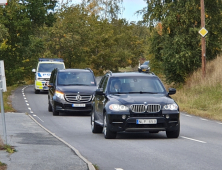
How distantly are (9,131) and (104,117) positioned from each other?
3003mm

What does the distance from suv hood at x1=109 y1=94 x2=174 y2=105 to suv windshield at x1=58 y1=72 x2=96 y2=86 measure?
32.0ft

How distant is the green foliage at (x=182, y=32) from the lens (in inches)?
1553

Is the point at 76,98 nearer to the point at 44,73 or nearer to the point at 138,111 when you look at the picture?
the point at 138,111

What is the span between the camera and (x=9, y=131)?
55.2ft

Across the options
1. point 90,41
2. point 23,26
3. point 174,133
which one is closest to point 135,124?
point 174,133

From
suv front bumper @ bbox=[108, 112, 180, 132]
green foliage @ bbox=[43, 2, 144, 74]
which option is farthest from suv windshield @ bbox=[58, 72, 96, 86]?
green foliage @ bbox=[43, 2, 144, 74]

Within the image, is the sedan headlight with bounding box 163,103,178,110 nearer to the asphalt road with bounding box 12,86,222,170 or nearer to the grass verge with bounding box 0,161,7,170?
the asphalt road with bounding box 12,86,222,170

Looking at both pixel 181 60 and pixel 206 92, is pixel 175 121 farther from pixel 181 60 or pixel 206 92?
pixel 181 60

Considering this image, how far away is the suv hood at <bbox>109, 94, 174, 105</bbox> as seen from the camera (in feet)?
48.2

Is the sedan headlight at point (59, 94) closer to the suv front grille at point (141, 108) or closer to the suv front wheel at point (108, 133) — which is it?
the suv front wheel at point (108, 133)

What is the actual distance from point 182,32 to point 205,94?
35.1 ft

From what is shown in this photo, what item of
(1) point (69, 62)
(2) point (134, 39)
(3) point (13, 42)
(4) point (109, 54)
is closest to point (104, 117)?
(3) point (13, 42)

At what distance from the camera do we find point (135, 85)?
15969 millimetres

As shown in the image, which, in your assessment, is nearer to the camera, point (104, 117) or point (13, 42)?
point (104, 117)
